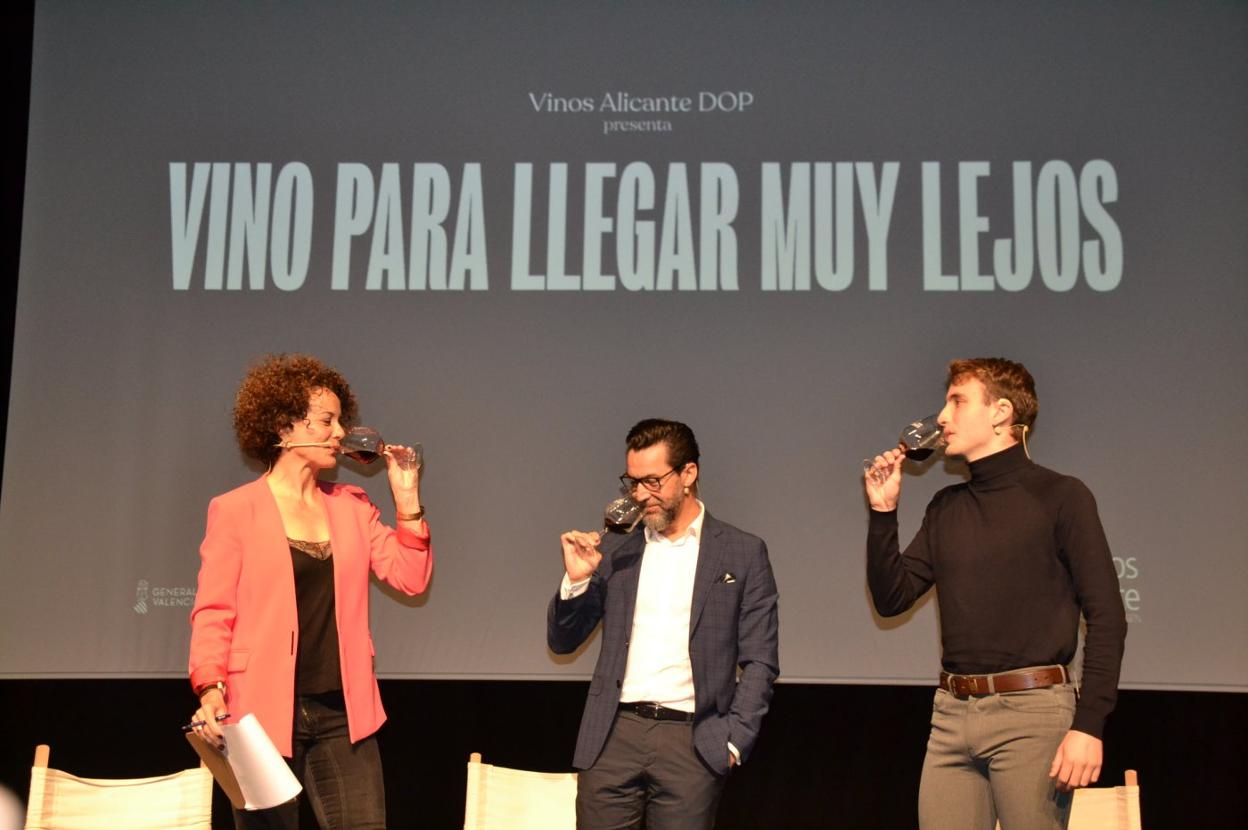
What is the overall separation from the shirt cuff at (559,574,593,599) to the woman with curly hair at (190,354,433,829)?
53 cm

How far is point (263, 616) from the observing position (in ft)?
9.91

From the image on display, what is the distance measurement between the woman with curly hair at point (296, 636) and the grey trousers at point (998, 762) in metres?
1.39

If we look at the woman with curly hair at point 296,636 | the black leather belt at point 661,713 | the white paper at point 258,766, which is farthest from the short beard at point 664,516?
the white paper at point 258,766

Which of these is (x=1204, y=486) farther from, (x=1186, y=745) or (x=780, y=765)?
(x=780, y=765)

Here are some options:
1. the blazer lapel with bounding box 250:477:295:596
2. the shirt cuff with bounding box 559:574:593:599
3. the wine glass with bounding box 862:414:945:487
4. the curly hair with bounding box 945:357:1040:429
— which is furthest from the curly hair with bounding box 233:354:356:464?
the curly hair with bounding box 945:357:1040:429

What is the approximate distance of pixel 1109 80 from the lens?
14.1 feet

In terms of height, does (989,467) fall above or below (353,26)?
below

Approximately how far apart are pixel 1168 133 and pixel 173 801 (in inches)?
158

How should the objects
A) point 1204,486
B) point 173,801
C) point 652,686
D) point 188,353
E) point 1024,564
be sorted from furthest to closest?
point 188,353, point 1204,486, point 173,801, point 652,686, point 1024,564

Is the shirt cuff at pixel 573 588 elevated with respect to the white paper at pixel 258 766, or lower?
elevated

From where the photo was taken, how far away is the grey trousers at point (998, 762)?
270cm

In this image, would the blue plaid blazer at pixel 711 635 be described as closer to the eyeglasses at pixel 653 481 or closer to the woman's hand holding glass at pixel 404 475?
the eyeglasses at pixel 653 481

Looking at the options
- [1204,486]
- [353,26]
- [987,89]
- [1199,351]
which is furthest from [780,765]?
[353,26]

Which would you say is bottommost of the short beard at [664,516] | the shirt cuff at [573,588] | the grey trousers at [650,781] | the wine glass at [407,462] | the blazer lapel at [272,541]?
the grey trousers at [650,781]
